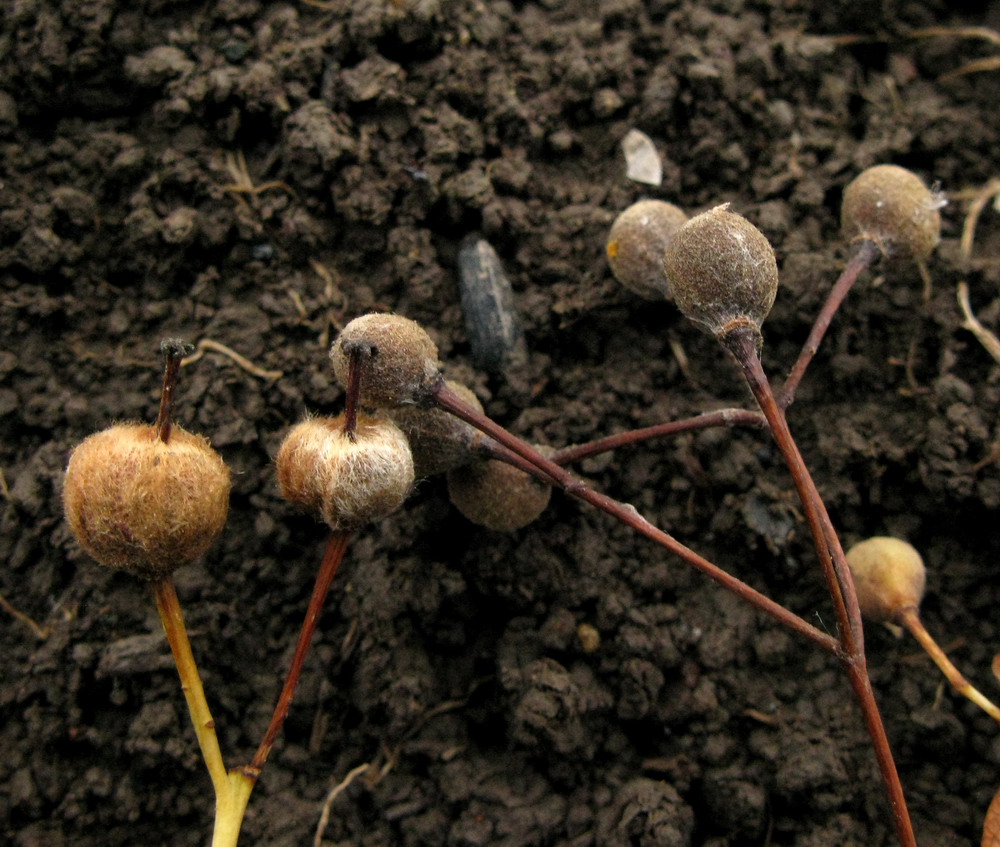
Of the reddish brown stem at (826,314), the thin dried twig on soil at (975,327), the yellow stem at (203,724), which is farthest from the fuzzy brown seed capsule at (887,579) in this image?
the yellow stem at (203,724)

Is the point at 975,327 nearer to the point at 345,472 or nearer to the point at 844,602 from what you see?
the point at 844,602

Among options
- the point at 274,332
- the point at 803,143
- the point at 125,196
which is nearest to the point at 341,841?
the point at 274,332

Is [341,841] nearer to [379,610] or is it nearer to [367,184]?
[379,610]

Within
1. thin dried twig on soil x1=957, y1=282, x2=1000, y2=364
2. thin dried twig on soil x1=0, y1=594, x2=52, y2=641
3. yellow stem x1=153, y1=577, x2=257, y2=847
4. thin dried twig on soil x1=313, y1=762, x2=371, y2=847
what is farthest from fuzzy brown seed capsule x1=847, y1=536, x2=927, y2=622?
thin dried twig on soil x1=0, y1=594, x2=52, y2=641

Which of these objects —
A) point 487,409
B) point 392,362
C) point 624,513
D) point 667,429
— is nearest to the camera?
point 392,362

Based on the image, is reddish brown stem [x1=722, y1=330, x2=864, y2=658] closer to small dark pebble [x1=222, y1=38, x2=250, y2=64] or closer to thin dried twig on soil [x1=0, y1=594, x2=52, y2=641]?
small dark pebble [x1=222, y1=38, x2=250, y2=64]

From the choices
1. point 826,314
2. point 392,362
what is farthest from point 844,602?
point 392,362
